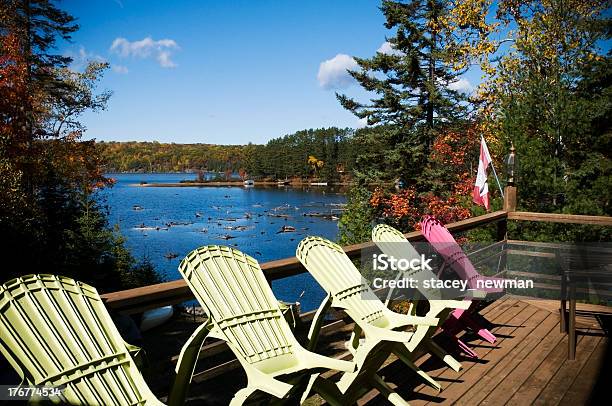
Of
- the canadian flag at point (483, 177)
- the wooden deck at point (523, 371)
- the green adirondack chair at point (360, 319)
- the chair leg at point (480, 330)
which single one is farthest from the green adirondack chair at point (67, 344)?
the canadian flag at point (483, 177)

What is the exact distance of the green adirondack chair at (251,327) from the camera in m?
1.86

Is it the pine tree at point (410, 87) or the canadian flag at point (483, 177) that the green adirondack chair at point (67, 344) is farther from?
the pine tree at point (410, 87)

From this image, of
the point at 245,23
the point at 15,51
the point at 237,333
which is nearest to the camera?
the point at 237,333

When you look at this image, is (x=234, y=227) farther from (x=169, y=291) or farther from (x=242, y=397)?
(x=242, y=397)

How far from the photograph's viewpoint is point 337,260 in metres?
2.73

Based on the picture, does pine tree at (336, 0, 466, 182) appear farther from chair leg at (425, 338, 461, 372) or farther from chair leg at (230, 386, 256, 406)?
chair leg at (230, 386, 256, 406)

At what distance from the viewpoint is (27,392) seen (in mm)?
1366

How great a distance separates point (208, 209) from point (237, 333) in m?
49.5

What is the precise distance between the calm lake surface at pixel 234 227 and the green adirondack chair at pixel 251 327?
15436mm

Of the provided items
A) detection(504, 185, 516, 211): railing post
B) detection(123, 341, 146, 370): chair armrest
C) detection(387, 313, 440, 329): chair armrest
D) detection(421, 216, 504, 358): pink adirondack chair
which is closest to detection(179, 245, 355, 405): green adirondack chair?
detection(123, 341, 146, 370): chair armrest

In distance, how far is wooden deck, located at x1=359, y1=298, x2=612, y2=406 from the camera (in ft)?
9.05

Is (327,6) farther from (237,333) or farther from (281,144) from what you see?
(281,144)

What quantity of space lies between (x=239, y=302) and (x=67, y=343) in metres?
A: 0.73

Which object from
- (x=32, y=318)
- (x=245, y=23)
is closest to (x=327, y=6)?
(x=245, y=23)
